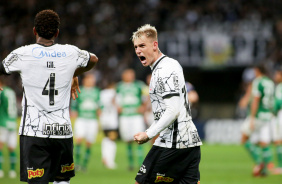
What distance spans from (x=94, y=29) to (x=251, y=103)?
50.8 ft

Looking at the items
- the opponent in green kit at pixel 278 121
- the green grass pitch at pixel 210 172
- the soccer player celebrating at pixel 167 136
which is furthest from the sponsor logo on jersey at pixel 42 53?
the opponent in green kit at pixel 278 121

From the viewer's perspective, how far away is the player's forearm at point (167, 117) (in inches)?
206

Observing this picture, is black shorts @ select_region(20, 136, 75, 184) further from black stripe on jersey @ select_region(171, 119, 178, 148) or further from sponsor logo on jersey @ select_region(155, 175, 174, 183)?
black stripe on jersey @ select_region(171, 119, 178, 148)

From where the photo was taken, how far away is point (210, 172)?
12.6m

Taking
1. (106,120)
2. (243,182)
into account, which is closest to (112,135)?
(106,120)

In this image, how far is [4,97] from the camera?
12.7 meters

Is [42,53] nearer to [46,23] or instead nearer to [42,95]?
[46,23]

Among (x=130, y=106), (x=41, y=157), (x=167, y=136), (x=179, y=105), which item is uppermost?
(x=130, y=106)

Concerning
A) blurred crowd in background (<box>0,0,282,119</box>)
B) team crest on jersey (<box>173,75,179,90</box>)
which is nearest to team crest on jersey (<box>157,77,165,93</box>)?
team crest on jersey (<box>173,75,179,90</box>)

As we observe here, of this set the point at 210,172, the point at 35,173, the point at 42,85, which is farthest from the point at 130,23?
the point at 35,173

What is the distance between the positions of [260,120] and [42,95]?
25.8 feet

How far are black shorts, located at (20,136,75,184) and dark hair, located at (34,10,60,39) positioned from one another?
1000 mm

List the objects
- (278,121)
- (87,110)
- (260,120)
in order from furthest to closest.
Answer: (87,110)
(278,121)
(260,120)

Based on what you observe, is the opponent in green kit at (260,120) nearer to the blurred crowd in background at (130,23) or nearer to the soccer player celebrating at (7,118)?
the soccer player celebrating at (7,118)
